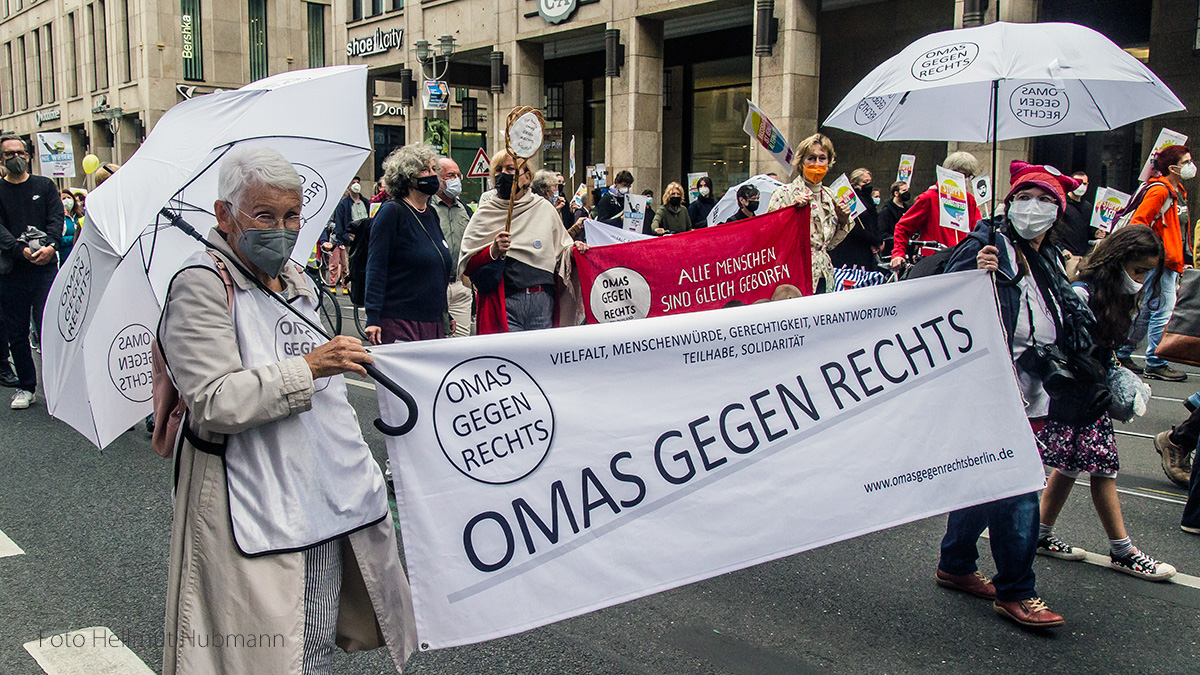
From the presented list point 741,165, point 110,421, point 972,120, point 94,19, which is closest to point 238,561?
point 110,421

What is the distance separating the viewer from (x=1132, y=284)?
4406mm

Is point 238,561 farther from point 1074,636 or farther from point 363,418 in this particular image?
point 363,418

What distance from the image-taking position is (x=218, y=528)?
2.40 metres

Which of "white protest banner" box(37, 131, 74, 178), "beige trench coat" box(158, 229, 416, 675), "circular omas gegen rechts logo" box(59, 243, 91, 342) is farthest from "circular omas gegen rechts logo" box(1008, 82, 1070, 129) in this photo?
"white protest banner" box(37, 131, 74, 178)

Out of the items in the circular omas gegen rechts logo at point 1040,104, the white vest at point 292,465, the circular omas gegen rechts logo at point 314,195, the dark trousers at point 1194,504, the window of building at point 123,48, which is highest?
the window of building at point 123,48

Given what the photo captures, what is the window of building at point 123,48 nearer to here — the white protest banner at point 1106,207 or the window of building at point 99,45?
the window of building at point 99,45

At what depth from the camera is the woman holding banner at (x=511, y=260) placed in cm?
618

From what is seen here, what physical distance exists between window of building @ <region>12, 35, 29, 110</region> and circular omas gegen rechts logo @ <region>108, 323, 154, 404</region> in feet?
208

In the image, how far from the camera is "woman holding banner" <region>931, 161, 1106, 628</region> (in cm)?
399

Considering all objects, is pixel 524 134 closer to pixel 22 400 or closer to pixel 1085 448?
pixel 1085 448

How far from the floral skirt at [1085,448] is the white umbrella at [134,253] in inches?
133

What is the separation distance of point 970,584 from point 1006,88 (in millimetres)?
2637

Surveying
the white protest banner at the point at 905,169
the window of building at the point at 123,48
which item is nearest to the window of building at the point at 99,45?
the window of building at the point at 123,48

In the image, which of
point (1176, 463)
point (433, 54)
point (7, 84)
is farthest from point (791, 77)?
point (7, 84)
